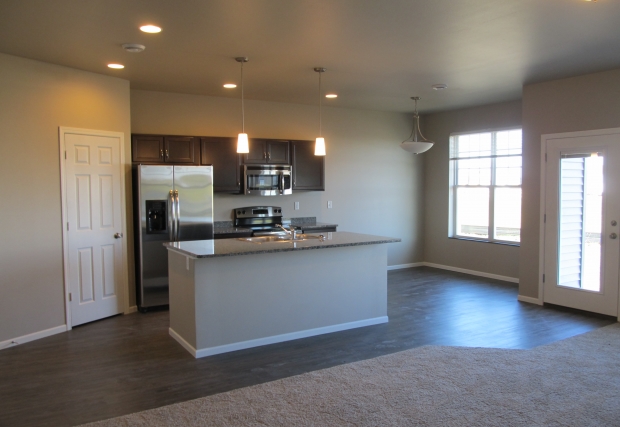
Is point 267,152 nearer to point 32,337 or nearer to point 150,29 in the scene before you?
point 150,29

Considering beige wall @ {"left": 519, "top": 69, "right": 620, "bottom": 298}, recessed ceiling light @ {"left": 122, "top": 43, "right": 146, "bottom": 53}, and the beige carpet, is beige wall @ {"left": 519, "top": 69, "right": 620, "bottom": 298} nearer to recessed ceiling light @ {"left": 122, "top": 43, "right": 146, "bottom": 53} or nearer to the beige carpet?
the beige carpet

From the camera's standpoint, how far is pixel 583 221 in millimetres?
5516

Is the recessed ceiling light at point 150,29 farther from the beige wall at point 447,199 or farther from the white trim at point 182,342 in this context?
the beige wall at point 447,199

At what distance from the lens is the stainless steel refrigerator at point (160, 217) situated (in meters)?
5.57

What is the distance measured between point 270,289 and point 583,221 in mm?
3721

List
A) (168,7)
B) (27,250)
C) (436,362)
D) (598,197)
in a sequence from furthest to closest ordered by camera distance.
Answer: (598,197)
(27,250)
(436,362)
(168,7)

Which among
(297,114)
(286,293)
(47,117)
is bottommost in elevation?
(286,293)

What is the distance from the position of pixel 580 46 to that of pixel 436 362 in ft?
10.1

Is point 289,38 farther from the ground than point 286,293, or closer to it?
farther from the ground

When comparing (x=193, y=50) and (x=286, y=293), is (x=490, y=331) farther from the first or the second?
(x=193, y=50)

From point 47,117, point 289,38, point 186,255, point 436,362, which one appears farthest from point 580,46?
point 47,117

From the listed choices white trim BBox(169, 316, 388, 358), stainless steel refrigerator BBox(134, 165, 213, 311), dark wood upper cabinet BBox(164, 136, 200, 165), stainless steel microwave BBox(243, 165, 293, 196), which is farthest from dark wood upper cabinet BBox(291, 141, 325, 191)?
white trim BBox(169, 316, 388, 358)

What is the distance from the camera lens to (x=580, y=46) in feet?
14.1

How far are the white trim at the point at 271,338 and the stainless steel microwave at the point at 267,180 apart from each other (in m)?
2.49
